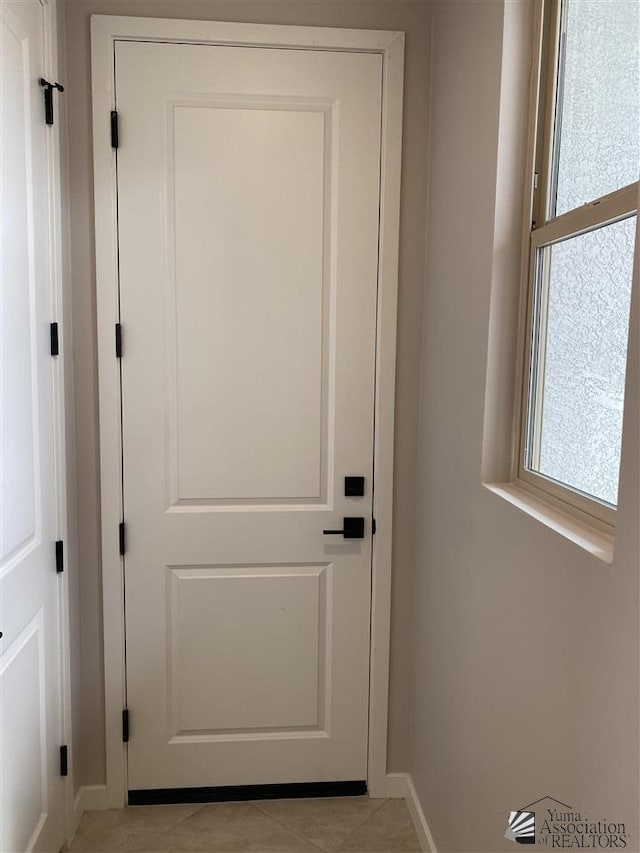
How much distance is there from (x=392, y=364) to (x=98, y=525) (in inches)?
41.9

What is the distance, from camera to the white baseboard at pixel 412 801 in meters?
2.03

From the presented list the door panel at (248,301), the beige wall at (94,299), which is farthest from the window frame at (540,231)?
the door panel at (248,301)

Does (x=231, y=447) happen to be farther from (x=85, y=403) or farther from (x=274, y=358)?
(x=85, y=403)

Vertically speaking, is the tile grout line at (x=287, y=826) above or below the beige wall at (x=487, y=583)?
below

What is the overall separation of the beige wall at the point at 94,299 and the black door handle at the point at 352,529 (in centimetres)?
12

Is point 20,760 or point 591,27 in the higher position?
point 591,27

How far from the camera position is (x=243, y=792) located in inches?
90.1

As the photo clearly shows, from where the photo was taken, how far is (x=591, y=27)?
4.18 ft

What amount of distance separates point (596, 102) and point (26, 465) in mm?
1492

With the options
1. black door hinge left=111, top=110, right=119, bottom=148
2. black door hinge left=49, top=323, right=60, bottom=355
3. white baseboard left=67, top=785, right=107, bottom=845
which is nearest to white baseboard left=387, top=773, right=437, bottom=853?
white baseboard left=67, top=785, right=107, bottom=845

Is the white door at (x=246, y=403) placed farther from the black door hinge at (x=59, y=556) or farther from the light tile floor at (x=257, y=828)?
the black door hinge at (x=59, y=556)

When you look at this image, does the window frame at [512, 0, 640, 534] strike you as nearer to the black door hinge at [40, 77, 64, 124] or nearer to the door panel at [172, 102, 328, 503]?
the door panel at [172, 102, 328, 503]

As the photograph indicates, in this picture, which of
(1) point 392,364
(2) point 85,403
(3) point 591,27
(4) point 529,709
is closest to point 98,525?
(2) point 85,403

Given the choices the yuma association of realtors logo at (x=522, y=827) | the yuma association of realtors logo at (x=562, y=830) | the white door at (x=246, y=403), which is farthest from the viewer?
the white door at (x=246, y=403)
